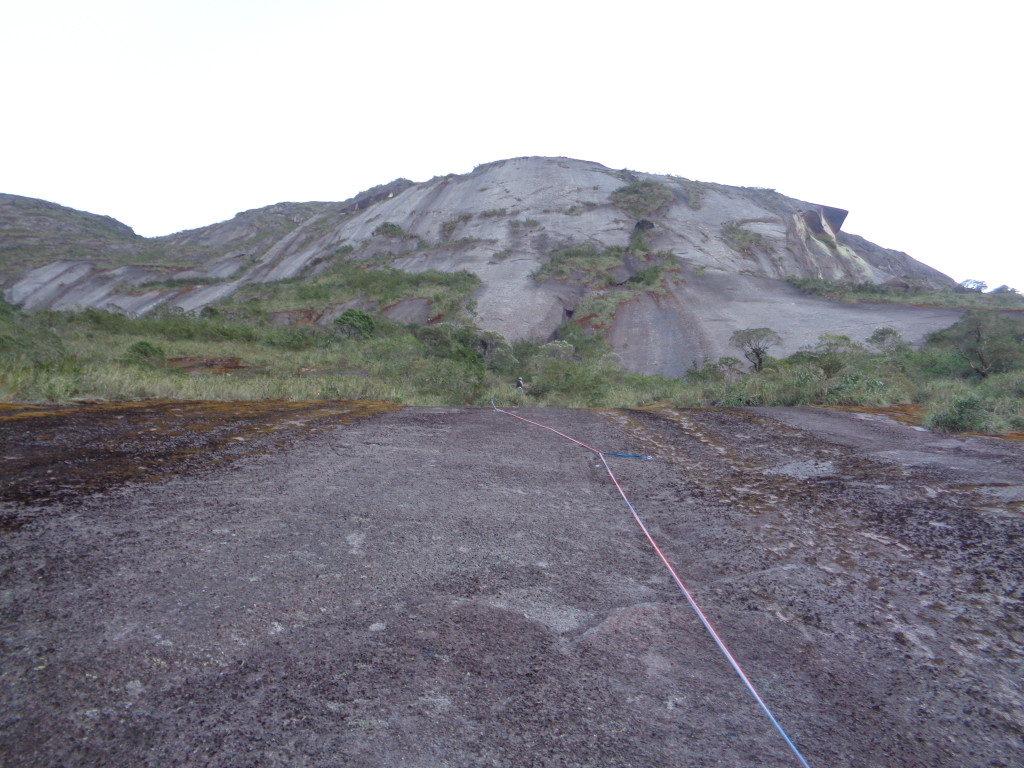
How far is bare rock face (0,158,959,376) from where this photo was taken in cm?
2275

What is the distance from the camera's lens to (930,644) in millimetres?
2031

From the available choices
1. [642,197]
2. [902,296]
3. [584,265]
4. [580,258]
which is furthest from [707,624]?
[642,197]

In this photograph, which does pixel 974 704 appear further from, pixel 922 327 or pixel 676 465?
pixel 922 327

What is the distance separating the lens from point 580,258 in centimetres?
3039

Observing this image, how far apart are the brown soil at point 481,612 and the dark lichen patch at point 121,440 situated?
3 centimetres

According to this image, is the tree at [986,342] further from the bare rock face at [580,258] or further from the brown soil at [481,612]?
the brown soil at [481,612]

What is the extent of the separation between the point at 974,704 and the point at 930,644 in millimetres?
340

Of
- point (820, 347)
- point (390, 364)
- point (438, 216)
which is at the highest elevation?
point (438, 216)

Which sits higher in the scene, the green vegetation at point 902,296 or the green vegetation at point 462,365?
the green vegetation at point 902,296

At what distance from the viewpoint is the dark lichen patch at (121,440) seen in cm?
296

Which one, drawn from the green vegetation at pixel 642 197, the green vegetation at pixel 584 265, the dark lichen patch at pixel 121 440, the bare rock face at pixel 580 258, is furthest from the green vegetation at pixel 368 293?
the dark lichen patch at pixel 121 440

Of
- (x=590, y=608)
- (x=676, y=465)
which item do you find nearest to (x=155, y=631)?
(x=590, y=608)

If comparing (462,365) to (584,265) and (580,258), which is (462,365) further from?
(580,258)

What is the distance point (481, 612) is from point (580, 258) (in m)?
29.7
